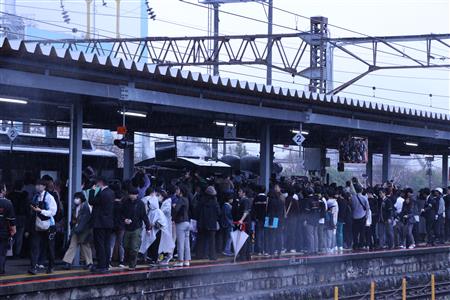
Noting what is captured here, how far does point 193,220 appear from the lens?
16609 mm

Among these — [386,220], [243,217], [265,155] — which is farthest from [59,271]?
[386,220]

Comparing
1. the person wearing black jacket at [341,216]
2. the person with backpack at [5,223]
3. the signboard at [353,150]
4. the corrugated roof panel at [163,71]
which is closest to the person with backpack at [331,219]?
the person wearing black jacket at [341,216]

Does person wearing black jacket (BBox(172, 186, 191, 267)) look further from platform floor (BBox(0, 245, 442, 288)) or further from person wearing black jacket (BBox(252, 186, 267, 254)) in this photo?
person wearing black jacket (BBox(252, 186, 267, 254))

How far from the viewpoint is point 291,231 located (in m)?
18.9

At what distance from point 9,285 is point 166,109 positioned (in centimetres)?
674

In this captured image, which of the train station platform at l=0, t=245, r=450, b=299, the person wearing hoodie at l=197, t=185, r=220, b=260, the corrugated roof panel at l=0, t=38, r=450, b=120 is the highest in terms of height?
the corrugated roof panel at l=0, t=38, r=450, b=120

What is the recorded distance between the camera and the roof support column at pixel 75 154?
14.8 metres

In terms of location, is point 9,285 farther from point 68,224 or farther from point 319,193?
point 319,193

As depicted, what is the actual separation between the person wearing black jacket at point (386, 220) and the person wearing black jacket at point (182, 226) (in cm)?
710

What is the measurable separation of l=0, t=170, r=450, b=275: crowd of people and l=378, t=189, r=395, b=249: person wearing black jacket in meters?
0.03

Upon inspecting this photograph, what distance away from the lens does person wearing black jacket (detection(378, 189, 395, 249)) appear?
69.2 ft

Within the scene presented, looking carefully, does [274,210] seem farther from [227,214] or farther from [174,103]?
[174,103]

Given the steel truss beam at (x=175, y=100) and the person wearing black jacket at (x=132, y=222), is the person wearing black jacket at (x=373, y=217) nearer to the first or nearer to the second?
the steel truss beam at (x=175, y=100)

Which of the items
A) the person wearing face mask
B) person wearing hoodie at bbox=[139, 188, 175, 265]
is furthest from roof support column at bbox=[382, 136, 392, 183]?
the person wearing face mask
